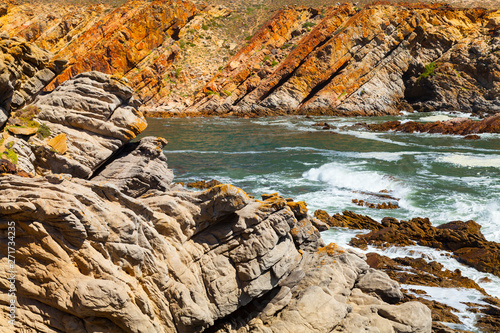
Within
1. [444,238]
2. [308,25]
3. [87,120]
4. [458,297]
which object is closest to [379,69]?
[308,25]

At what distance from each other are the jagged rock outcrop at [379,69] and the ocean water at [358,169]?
13.8m

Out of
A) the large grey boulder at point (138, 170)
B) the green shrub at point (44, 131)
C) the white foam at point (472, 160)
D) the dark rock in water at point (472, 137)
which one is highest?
the green shrub at point (44, 131)

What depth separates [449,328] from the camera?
26.3 ft

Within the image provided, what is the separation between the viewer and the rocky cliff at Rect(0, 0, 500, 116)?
168 feet

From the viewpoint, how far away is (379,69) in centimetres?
5319

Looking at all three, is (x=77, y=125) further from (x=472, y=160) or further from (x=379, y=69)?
(x=379, y=69)

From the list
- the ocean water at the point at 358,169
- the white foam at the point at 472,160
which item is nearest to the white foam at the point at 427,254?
the ocean water at the point at 358,169

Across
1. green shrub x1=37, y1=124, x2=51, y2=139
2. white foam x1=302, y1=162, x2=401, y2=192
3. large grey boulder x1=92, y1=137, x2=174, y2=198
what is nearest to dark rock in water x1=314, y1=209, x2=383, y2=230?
white foam x1=302, y1=162, x2=401, y2=192

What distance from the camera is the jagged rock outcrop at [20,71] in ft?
31.5

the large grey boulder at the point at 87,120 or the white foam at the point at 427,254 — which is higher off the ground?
the large grey boulder at the point at 87,120

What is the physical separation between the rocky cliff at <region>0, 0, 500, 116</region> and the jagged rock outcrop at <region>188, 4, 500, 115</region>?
0.14 meters

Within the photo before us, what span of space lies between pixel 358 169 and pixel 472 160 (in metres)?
7.76

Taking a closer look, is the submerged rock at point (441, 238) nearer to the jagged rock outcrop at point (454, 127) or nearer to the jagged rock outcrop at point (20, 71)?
the jagged rock outcrop at point (20, 71)

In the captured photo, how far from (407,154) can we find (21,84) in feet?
76.7
